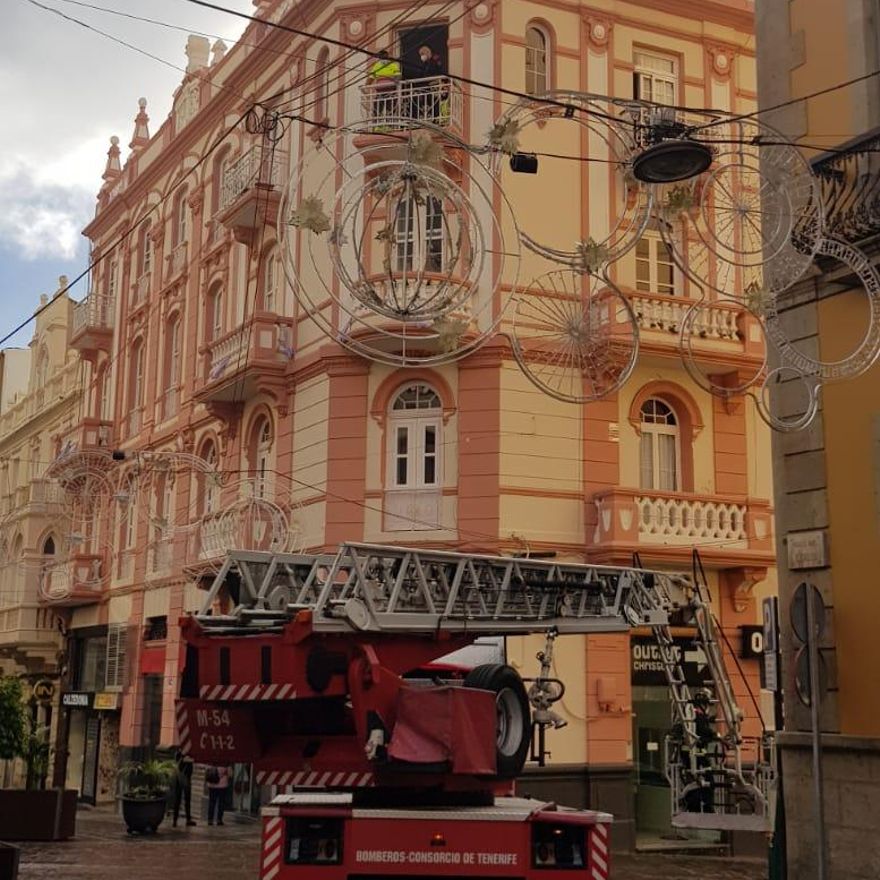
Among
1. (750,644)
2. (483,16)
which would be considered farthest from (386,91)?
(750,644)

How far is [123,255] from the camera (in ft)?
115

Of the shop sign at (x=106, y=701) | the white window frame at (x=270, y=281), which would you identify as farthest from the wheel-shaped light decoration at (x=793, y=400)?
the shop sign at (x=106, y=701)

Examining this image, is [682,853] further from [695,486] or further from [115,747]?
[115,747]

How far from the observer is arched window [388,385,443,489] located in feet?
71.8

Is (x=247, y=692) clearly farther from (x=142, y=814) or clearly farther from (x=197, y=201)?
(x=197, y=201)

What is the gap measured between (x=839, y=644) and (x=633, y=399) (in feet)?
32.9

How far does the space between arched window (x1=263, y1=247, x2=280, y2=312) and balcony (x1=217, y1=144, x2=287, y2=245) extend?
594 millimetres

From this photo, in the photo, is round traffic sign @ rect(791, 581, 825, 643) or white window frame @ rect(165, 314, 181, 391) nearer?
round traffic sign @ rect(791, 581, 825, 643)

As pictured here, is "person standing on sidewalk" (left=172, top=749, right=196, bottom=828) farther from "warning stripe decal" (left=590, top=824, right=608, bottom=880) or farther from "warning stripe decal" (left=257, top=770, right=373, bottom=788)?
"warning stripe decal" (left=590, top=824, right=608, bottom=880)

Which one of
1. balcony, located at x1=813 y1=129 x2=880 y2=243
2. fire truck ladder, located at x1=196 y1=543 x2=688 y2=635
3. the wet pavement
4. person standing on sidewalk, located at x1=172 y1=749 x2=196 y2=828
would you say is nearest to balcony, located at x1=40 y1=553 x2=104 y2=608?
person standing on sidewalk, located at x1=172 y1=749 x2=196 y2=828

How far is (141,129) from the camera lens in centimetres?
3609

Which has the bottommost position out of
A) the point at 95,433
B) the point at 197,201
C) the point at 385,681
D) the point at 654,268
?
the point at 385,681

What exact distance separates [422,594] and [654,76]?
16.1 metres

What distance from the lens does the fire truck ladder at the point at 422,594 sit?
34.1 feet
